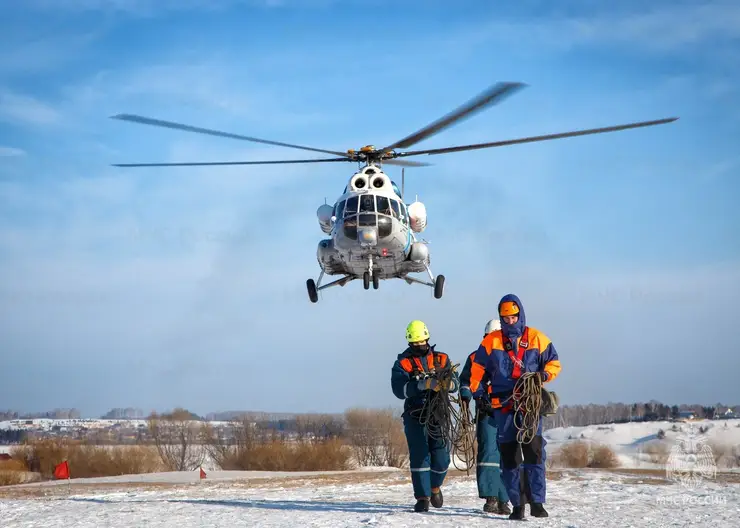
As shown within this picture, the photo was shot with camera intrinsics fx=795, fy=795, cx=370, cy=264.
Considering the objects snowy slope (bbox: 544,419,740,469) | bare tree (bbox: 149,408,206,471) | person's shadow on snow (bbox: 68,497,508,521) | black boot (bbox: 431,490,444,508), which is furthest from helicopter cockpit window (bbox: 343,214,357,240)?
bare tree (bbox: 149,408,206,471)

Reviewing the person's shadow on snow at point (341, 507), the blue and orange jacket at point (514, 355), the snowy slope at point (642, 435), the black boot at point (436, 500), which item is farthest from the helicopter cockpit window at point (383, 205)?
the snowy slope at point (642, 435)

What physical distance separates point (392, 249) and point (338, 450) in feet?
61.7

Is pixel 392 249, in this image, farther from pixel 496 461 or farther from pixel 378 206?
pixel 496 461

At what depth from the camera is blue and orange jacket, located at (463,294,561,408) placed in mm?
7535

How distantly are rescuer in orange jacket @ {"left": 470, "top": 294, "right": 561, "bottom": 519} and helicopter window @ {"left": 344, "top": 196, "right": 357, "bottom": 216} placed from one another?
11.3m

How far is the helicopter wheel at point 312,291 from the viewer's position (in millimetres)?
21156

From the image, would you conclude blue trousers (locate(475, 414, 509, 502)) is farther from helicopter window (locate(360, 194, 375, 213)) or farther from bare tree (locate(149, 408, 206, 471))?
bare tree (locate(149, 408, 206, 471))

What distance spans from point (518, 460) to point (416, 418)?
149 centimetres

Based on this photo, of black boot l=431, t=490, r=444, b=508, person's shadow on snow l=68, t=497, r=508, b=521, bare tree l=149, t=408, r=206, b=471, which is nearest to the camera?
person's shadow on snow l=68, t=497, r=508, b=521

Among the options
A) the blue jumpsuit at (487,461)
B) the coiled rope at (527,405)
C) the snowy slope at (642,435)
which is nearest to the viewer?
the coiled rope at (527,405)

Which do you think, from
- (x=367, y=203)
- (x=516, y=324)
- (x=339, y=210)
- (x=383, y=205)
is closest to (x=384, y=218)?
(x=383, y=205)

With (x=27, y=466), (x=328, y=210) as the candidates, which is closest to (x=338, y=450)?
(x=27, y=466)

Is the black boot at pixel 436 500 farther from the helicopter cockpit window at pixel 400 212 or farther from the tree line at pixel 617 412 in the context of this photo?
the tree line at pixel 617 412

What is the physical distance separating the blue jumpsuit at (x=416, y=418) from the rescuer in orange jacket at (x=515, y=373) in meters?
1.03
